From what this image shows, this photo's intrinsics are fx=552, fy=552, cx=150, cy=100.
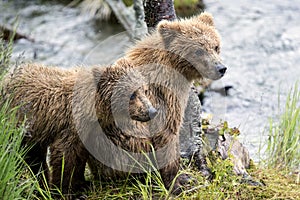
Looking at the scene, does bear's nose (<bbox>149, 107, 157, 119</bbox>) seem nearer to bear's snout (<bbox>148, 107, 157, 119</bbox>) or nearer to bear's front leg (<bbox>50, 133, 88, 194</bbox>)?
bear's snout (<bbox>148, 107, 157, 119</bbox>)

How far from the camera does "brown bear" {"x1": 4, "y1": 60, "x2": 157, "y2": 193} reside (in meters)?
3.83

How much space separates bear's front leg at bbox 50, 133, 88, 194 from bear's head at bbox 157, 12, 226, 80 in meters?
0.98

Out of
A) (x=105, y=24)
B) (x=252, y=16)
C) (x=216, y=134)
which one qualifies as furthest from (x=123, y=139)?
(x=252, y=16)

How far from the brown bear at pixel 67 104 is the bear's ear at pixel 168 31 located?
0.36 m

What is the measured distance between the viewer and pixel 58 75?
13.8ft

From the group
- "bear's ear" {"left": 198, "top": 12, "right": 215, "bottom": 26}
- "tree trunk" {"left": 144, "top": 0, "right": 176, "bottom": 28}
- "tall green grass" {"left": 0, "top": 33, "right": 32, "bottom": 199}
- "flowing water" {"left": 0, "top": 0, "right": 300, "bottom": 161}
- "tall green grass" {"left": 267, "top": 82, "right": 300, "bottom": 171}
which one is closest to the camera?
"tall green grass" {"left": 0, "top": 33, "right": 32, "bottom": 199}

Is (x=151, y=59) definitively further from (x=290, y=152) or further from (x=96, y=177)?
(x=290, y=152)

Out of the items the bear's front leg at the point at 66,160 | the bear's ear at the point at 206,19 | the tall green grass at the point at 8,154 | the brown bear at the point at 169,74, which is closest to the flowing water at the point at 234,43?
the bear's ear at the point at 206,19

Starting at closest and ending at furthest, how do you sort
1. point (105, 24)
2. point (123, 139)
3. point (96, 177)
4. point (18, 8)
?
point (123, 139) → point (96, 177) → point (105, 24) → point (18, 8)

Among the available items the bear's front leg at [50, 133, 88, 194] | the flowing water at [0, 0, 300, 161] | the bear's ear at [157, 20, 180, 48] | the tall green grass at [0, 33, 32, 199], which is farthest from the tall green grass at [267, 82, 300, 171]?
the tall green grass at [0, 33, 32, 199]

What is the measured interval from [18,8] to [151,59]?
26.1 feet

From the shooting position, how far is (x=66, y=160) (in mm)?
3939

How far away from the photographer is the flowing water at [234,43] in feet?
28.4

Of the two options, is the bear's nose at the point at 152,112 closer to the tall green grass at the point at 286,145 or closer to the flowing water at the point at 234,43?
the tall green grass at the point at 286,145
